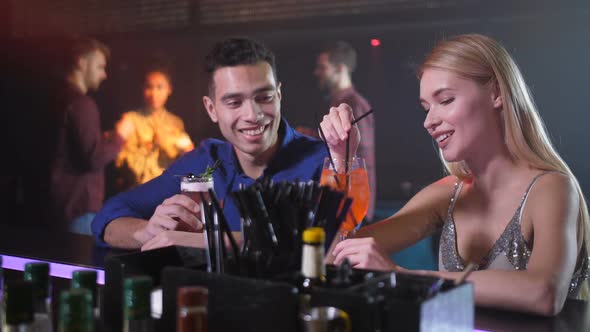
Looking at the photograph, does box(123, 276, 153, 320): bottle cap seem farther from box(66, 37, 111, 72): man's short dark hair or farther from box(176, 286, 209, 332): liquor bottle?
box(66, 37, 111, 72): man's short dark hair

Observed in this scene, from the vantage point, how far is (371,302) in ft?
3.02

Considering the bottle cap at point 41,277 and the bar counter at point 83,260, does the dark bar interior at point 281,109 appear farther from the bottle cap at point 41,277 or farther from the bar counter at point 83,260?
the bottle cap at point 41,277

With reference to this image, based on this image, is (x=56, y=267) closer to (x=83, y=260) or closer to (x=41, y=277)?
(x=83, y=260)

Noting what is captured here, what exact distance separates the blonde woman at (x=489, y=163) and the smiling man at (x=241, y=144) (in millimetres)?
749

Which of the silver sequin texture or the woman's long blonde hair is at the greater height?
the woman's long blonde hair

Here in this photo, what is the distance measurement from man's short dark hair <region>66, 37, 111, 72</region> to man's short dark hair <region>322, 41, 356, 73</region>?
2289mm

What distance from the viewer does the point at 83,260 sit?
1.80 meters

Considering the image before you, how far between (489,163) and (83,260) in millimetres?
1201

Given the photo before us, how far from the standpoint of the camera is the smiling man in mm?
2746

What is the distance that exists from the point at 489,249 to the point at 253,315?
1.19 meters

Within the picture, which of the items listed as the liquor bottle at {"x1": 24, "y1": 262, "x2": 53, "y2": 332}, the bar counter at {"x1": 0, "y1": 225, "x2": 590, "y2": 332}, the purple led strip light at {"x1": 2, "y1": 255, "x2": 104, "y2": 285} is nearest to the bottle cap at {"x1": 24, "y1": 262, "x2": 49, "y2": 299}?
the liquor bottle at {"x1": 24, "y1": 262, "x2": 53, "y2": 332}

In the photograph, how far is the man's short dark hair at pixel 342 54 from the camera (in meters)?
4.64

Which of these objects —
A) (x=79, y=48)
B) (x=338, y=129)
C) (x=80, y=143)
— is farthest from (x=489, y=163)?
(x=79, y=48)

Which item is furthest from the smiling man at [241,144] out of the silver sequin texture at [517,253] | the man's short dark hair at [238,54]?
the silver sequin texture at [517,253]
